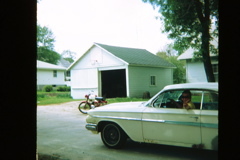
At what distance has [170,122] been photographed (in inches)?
205

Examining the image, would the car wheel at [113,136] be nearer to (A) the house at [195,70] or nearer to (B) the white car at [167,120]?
(B) the white car at [167,120]

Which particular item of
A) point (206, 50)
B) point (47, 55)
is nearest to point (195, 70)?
point (206, 50)

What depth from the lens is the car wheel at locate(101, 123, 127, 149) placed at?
5.99 metres

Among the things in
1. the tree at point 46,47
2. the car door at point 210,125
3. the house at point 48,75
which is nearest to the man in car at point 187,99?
the car door at point 210,125

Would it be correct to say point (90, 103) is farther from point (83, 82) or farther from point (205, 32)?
point (83, 82)

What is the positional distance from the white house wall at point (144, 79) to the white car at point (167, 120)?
15867 mm

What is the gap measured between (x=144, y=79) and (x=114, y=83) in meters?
3.82

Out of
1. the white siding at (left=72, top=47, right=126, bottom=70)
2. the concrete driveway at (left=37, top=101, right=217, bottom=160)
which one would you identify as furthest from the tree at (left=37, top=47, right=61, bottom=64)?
the concrete driveway at (left=37, top=101, right=217, bottom=160)

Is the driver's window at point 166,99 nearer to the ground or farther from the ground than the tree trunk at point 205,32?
nearer to the ground

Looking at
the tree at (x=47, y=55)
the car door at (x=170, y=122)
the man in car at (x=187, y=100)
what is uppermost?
the tree at (x=47, y=55)

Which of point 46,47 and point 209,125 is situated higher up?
point 46,47

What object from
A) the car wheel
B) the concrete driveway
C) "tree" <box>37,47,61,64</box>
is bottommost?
the concrete driveway

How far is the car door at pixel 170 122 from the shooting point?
16.3 feet

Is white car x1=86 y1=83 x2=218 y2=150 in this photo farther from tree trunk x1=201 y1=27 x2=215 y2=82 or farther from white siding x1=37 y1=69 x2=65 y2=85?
white siding x1=37 y1=69 x2=65 y2=85
